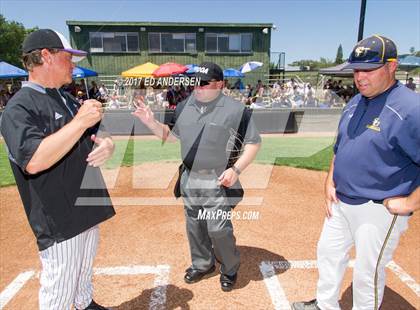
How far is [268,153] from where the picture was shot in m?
10.8

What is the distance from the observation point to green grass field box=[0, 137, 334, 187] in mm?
9342

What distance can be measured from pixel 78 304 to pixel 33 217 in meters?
1.20

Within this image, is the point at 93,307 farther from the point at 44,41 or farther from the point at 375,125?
the point at 375,125

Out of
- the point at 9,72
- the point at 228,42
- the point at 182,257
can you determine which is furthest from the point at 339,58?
the point at 182,257

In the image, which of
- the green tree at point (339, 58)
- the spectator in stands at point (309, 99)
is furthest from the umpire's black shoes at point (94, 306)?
the green tree at point (339, 58)

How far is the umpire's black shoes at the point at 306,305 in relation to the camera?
3451 mm

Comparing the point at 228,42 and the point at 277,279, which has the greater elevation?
the point at 228,42

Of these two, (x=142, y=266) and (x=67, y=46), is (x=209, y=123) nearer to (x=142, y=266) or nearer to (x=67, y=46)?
(x=67, y=46)

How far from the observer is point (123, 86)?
26.6 m

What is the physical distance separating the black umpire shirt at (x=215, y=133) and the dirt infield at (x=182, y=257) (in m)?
1.47

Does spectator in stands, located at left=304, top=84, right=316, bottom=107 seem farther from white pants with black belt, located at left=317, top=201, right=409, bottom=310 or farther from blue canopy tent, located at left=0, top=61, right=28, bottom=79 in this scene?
white pants with black belt, located at left=317, top=201, right=409, bottom=310

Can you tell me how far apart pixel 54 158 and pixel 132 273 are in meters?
2.45

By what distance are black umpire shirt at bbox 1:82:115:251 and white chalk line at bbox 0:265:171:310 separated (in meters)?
1.39

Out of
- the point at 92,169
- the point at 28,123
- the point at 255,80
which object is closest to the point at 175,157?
the point at 92,169
